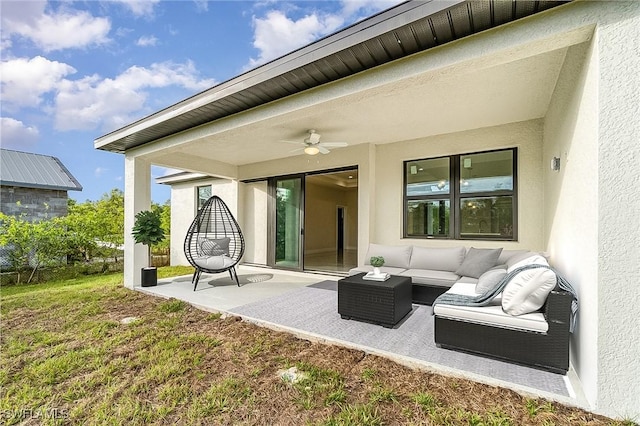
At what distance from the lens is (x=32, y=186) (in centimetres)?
801

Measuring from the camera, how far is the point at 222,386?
2148mm

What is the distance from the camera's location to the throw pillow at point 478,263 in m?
4.05

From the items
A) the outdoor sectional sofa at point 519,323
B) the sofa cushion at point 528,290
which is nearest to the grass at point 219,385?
the outdoor sectional sofa at point 519,323

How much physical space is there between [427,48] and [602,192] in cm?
167

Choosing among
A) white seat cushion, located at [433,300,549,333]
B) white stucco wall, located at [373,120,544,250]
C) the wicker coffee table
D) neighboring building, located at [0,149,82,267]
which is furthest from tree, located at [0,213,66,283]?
white seat cushion, located at [433,300,549,333]

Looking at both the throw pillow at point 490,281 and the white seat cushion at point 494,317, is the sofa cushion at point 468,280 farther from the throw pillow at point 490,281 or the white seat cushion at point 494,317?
the white seat cushion at point 494,317

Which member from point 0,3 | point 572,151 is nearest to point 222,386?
point 572,151

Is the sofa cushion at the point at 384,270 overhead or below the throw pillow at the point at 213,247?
below

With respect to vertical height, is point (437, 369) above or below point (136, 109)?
below

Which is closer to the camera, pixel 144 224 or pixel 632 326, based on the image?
pixel 632 326

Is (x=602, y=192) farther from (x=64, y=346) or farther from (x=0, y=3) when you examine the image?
(x=0, y=3)

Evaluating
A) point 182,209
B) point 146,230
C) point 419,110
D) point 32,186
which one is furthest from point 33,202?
point 419,110

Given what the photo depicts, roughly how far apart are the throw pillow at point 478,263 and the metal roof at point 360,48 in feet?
9.95

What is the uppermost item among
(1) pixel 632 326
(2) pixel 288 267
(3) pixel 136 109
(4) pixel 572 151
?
(3) pixel 136 109
